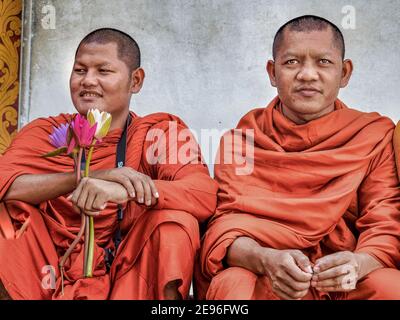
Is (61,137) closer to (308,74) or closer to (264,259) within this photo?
(264,259)

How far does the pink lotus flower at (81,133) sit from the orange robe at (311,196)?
0.65 metres

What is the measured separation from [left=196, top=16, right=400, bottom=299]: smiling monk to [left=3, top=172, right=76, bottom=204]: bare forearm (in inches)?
23.9

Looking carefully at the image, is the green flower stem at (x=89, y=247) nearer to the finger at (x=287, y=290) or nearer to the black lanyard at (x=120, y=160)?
the black lanyard at (x=120, y=160)

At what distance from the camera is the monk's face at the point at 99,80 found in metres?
3.93

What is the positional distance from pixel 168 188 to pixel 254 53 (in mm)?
1990

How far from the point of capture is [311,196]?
3.58 m

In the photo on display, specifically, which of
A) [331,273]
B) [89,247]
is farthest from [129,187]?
[331,273]

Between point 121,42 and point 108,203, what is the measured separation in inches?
33.8

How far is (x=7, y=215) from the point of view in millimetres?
3459

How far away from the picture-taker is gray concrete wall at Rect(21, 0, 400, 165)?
5133 millimetres

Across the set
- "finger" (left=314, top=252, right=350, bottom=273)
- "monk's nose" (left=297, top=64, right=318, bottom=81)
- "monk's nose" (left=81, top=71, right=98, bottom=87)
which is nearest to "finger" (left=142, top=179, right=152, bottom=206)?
"finger" (left=314, top=252, right=350, bottom=273)

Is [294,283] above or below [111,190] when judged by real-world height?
below
